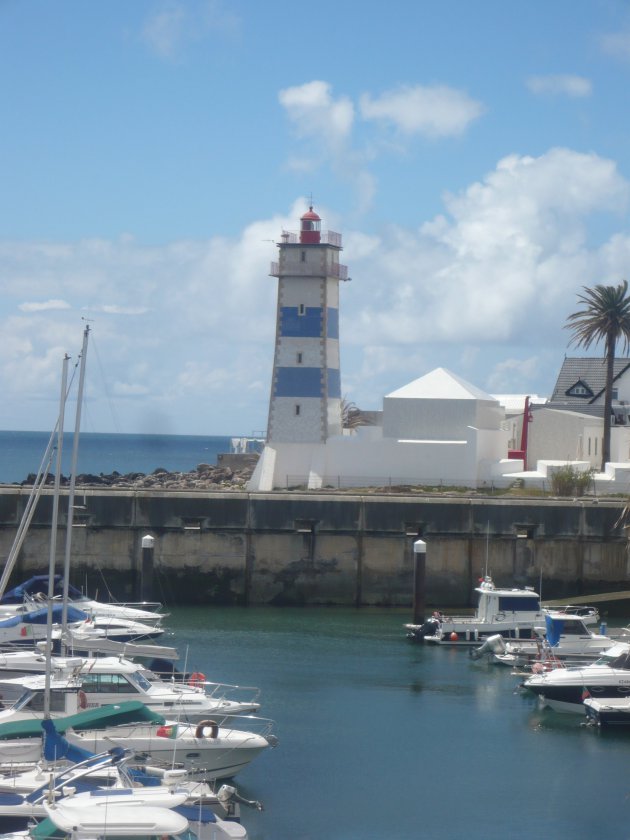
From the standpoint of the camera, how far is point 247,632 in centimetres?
4006

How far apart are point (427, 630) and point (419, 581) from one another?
227 cm

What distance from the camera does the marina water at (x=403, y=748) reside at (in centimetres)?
2306

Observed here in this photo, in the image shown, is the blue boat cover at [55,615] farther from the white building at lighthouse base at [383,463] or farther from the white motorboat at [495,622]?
the white building at lighthouse base at [383,463]

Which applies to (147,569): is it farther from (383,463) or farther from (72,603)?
(383,463)

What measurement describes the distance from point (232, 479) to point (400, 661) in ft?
120

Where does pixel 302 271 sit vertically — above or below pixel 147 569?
above

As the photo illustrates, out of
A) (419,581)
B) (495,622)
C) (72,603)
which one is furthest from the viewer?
(419,581)

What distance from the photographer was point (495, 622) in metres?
38.3

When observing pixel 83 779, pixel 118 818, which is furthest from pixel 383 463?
pixel 118 818

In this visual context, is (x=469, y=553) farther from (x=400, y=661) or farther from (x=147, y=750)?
(x=147, y=750)

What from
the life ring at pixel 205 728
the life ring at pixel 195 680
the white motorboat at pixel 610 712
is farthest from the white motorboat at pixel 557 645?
the life ring at pixel 205 728

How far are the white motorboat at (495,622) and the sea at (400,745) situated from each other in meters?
0.69

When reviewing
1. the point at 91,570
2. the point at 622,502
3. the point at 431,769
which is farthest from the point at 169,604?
the point at 431,769

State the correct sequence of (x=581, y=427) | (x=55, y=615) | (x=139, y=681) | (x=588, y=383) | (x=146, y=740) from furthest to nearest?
(x=588, y=383)
(x=581, y=427)
(x=55, y=615)
(x=139, y=681)
(x=146, y=740)
